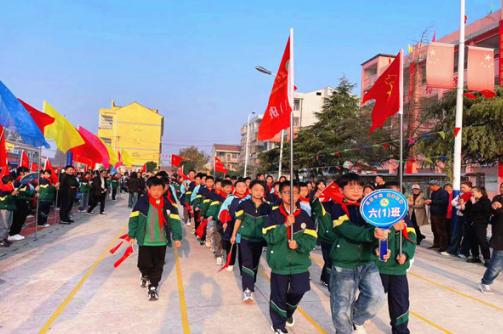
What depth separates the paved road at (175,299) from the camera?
4.83 m

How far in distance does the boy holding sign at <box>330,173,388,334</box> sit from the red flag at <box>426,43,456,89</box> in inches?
328

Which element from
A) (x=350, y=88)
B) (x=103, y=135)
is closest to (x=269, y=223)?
(x=350, y=88)

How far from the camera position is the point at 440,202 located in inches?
445

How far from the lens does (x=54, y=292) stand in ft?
19.6

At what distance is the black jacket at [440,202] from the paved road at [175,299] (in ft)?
7.84

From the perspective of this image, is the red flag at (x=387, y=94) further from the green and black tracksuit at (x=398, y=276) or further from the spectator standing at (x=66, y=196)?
the spectator standing at (x=66, y=196)

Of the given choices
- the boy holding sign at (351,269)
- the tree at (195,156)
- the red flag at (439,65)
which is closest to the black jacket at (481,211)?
the red flag at (439,65)

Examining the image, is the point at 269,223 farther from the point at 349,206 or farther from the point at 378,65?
the point at 378,65

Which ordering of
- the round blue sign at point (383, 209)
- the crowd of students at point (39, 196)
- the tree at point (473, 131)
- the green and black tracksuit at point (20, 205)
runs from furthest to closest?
1. the tree at point (473, 131)
2. the green and black tracksuit at point (20, 205)
3. the crowd of students at point (39, 196)
4. the round blue sign at point (383, 209)

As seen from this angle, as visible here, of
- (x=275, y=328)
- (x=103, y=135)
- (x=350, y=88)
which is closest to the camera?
(x=275, y=328)

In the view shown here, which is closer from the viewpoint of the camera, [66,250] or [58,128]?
[66,250]

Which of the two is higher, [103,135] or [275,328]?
[103,135]

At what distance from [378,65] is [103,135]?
54.7 metres

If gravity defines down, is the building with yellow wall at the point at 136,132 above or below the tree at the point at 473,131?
above
